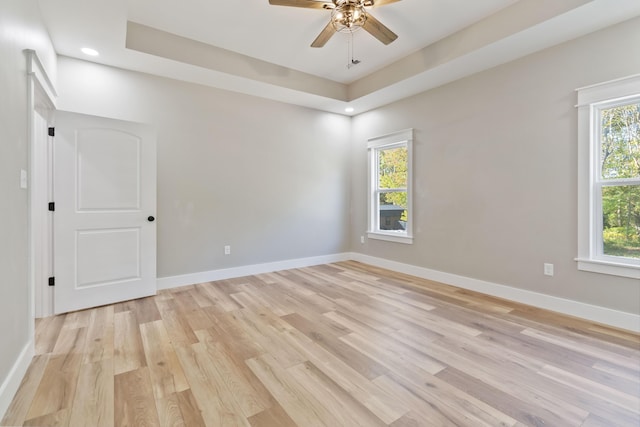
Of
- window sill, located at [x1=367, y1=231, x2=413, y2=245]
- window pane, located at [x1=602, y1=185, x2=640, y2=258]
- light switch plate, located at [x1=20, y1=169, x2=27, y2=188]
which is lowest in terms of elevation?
window sill, located at [x1=367, y1=231, x2=413, y2=245]

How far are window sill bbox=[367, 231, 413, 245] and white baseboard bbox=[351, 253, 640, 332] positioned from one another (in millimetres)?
367

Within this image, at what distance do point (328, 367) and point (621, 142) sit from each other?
3296 millimetres

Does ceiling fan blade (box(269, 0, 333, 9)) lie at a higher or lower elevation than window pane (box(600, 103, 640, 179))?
higher

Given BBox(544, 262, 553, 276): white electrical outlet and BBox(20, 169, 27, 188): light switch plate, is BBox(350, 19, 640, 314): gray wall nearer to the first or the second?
BBox(544, 262, 553, 276): white electrical outlet

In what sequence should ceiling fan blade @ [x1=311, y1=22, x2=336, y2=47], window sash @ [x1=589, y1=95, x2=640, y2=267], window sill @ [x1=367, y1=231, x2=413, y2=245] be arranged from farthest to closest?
window sill @ [x1=367, y1=231, x2=413, y2=245] → window sash @ [x1=589, y1=95, x2=640, y2=267] → ceiling fan blade @ [x1=311, y1=22, x2=336, y2=47]

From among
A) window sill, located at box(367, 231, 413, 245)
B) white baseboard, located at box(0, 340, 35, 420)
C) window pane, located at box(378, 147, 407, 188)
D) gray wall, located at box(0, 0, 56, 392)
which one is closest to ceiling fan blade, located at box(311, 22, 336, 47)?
gray wall, located at box(0, 0, 56, 392)

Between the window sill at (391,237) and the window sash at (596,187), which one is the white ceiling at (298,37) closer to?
the window sash at (596,187)

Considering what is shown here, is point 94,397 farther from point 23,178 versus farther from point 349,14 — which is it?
point 349,14

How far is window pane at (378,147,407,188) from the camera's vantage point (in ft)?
15.5

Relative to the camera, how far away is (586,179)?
2.83 meters

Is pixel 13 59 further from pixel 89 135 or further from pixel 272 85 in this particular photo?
pixel 272 85

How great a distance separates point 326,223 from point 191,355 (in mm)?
3454

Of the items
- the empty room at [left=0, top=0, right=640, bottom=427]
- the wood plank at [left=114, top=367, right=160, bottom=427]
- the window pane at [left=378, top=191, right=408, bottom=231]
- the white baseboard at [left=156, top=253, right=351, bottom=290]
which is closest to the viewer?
the wood plank at [left=114, top=367, right=160, bottom=427]

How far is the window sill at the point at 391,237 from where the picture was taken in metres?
4.55
